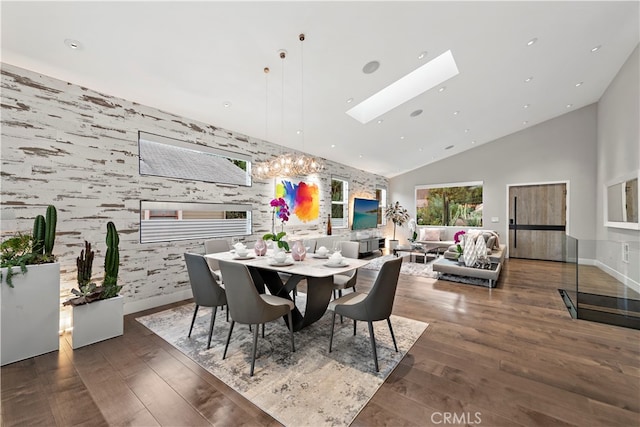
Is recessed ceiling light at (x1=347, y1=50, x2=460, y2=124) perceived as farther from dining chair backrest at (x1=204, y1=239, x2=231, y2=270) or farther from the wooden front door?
the wooden front door

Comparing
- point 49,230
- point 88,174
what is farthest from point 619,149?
point 49,230

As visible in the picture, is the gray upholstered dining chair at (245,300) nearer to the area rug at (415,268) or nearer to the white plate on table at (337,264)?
the white plate on table at (337,264)

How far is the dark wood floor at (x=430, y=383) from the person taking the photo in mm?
1728

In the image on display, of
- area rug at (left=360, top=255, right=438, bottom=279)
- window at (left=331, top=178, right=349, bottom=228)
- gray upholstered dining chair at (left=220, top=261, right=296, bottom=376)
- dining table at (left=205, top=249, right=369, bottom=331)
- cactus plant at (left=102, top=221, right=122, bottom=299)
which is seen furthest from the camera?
window at (left=331, top=178, right=349, bottom=228)

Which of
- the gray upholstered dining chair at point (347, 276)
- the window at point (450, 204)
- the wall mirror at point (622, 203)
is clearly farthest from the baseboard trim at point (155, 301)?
the window at point (450, 204)

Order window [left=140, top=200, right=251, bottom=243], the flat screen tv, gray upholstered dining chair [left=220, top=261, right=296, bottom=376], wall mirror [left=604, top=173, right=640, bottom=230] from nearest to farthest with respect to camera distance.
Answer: gray upholstered dining chair [left=220, top=261, right=296, bottom=376], window [left=140, top=200, right=251, bottom=243], wall mirror [left=604, top=173, right=640, bottom=230], the flat screen tv

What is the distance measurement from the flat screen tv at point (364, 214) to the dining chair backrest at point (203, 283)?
5.80m

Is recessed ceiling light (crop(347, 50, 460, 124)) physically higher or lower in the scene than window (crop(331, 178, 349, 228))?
higher

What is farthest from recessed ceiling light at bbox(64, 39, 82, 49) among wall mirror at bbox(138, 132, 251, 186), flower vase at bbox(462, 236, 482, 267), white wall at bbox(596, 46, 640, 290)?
white wall at bbox(596, 46, 640, 290)

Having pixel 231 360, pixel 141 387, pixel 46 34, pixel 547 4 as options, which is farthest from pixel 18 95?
pixel 547 4

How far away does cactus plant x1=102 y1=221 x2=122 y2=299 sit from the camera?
2.93 m

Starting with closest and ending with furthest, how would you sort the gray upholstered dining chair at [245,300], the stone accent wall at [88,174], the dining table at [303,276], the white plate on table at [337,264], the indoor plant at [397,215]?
the gray upholstered dining chair at [245,300], the dining table at [303,276], the white plate on table at [337,264], the stone accent wall at [88,174], the indoor plant at [397,215]

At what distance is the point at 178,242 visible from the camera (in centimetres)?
402

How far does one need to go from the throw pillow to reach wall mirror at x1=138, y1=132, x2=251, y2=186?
19.7 ft
